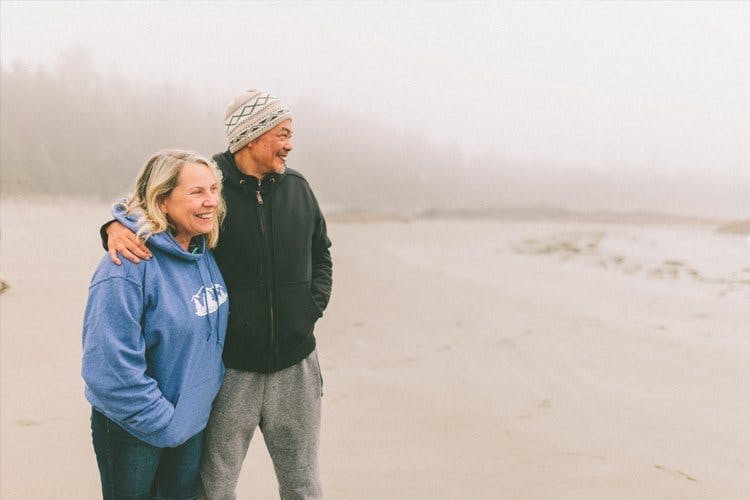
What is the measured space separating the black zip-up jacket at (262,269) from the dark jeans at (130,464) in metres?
0.40

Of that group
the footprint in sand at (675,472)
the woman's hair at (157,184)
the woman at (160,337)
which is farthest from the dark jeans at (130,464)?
the footprint in sand at (675,472)

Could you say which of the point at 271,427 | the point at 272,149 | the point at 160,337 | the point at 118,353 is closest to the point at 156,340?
the point at 160,337

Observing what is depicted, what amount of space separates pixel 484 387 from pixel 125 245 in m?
4.07

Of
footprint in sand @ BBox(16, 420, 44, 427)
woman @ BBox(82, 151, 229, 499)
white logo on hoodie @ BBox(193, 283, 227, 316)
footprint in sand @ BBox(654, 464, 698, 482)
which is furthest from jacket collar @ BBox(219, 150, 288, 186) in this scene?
footprint in sand @ BBox(16, 420, 44, 427)

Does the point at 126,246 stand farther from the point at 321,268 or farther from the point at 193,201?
the point at 321,268

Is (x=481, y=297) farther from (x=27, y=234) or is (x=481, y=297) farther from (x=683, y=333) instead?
(x=27, y=234)

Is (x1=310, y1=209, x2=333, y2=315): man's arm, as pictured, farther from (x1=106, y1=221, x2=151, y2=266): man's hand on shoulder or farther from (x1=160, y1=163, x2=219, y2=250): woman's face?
(x1=106, y1=221, x2=151, y2=266): man's hand on shoulder

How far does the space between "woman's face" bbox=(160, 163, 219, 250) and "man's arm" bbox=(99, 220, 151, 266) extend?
16 centimetres

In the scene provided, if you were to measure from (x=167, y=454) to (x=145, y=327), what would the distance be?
502mm

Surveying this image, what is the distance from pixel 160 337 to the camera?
166cm

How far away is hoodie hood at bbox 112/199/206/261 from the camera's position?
5.46 ft

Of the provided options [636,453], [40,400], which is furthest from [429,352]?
[40,400]

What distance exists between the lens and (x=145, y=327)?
1.64m

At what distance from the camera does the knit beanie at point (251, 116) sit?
1950mm
